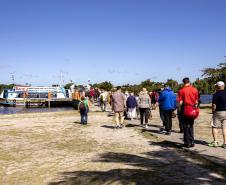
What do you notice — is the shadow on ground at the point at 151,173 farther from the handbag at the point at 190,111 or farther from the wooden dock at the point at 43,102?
the wooden dock at the point at 43,102

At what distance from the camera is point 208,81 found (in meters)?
34.3

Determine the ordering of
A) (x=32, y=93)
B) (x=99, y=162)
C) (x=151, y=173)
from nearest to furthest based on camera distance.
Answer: (x=151, y=173)
(x=99, y=162)
(x=32, y=93)

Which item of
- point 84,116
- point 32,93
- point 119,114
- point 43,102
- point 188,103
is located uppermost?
point 32,93

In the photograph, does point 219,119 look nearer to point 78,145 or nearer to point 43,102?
point 78,145

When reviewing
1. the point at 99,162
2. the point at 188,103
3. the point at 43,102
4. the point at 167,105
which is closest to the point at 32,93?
the point at 43,102

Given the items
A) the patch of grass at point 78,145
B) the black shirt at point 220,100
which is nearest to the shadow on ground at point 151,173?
the patch of grass at point 78,145

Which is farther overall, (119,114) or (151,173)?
(119,114)

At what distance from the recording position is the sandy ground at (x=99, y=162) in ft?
23.5

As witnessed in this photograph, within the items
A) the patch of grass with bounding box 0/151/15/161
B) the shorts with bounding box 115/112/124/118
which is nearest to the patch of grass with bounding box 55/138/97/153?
the patch of grass with bounding box 0/151/15/161

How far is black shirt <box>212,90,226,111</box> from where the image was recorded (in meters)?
10.1

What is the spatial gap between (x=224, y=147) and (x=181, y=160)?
1.86 metres

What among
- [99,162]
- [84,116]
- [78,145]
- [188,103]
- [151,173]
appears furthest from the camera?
[84,116]

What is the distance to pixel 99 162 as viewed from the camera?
8844mm

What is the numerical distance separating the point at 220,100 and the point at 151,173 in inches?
146
